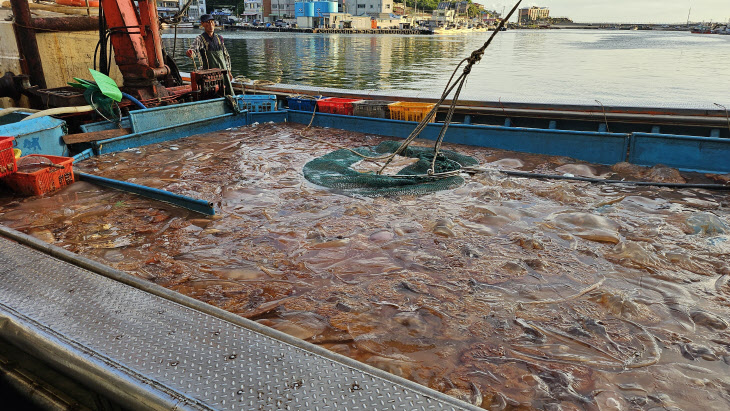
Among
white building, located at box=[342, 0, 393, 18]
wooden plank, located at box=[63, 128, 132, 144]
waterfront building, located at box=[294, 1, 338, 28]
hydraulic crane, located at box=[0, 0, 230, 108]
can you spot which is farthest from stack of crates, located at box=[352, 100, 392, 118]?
white building, located at box=[342, 0, 393, 18]

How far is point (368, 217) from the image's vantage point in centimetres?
516

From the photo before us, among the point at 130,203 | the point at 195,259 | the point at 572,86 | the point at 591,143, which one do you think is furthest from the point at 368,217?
the point at 572,86

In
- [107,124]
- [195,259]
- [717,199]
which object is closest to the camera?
[195,259]

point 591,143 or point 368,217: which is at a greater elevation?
point 591,143

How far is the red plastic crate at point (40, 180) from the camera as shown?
18.1 feet

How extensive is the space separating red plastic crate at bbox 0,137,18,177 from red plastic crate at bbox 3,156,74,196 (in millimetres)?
160

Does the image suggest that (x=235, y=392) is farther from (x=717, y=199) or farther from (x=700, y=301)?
(x=717, y=199)

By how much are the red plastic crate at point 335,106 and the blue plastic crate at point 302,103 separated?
21 cm

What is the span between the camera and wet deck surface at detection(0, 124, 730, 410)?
279 centimetres

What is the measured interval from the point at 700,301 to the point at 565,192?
248 centimetres

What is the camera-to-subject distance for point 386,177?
6.05m

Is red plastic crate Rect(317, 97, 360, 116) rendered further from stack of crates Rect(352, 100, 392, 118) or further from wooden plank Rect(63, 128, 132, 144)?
wooden plank Rect(63, 128, 132, 144)

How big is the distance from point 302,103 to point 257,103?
1.06 m

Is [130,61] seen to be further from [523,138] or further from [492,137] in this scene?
[523,138]
